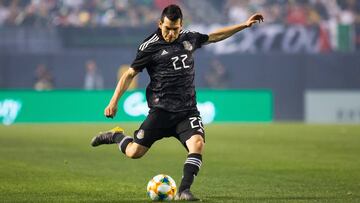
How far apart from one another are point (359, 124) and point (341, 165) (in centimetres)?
1588

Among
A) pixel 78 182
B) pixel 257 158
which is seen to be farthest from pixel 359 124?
Answer: pixel 78 182

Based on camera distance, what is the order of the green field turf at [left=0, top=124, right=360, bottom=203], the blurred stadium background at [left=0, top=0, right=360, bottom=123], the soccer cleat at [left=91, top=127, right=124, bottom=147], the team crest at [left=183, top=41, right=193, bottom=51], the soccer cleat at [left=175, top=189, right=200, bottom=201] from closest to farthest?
the soccer cleat at [left=175, top=189, right=200, bottom=201], the team crest at [left=183, top=41, right=193, bottom=51], the green field turf at [left=0, top=124, right=360, bottom=203], the soccer cleat at [left=91, top=127, right=124, bottom=147], the blurred stadium background at [left=0, top=0, right=360, bottom=123]

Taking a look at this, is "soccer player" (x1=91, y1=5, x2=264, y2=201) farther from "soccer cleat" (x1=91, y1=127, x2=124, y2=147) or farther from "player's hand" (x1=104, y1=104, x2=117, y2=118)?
"soccer cleat" (x1=91, y1=127, x2=124, y2=147)

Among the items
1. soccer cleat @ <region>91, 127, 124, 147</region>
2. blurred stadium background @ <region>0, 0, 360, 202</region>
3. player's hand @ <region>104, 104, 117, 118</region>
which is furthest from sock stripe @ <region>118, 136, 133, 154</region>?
blurred stadium background @ <region>0, 0, 360, 202</region>

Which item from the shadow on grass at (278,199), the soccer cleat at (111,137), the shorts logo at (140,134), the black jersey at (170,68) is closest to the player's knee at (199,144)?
the black jersey at (170,68)

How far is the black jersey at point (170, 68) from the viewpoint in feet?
31.0

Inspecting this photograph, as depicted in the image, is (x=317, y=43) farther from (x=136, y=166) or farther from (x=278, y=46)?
(x=136, y=166)

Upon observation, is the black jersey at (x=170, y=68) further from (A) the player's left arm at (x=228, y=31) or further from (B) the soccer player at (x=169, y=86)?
(A) the player's left arm at (x=228, y=31)

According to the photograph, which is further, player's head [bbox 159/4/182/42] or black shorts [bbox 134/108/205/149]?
black shorts [bbox 134/108/205/149]

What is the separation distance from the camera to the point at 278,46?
32406 mm

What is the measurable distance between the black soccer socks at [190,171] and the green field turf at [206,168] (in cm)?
34

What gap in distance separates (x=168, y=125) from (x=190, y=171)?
0.67m

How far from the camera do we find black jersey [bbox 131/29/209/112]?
372 inches

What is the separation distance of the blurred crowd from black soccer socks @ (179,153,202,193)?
904 inches
